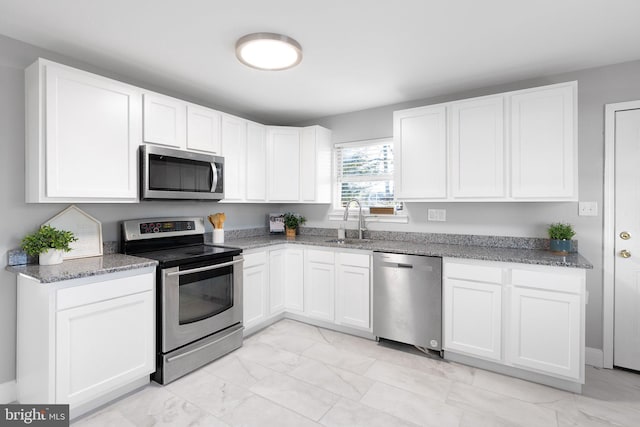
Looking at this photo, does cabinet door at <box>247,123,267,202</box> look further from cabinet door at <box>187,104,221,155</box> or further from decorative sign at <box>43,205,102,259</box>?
decorative sign at <box>43,205,102,259</box>

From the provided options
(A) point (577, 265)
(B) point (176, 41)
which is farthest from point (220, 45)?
(A) point (577, 265)

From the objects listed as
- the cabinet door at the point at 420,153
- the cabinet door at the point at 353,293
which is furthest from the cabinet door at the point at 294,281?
the cabinet door at the point at 420,153

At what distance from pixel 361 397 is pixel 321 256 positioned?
4.70ft

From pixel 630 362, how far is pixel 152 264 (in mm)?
3736

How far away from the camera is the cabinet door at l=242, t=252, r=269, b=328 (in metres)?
3.05

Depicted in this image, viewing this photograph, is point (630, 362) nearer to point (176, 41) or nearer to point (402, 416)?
point (402, 416)

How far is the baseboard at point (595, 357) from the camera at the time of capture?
255 centimetres

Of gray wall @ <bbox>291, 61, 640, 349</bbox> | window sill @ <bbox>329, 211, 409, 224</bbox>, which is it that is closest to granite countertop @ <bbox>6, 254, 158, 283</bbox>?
window sill @ <bbox>329, 211, 409, 224</bbox>

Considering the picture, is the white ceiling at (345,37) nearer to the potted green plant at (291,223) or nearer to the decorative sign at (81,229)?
the decorative sign at (81,229)

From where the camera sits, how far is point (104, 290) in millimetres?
1982

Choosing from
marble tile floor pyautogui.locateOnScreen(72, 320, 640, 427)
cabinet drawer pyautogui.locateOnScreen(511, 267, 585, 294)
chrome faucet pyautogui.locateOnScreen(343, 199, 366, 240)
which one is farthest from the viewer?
chrome faucet pyautogui.locateOnScreen(343, 199, 366, 240)

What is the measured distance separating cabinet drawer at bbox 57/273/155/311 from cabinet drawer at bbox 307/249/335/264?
1.57m

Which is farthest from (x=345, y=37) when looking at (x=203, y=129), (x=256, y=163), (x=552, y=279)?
(x=552, y=279)

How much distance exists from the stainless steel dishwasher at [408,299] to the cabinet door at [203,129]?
1.90 meters
